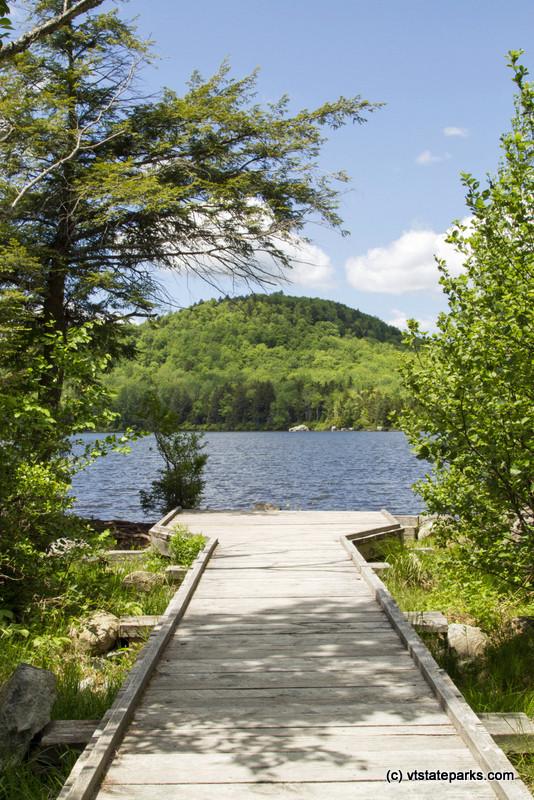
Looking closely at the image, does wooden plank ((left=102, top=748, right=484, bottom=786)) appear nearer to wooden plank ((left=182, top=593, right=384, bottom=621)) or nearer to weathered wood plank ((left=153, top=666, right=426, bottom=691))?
weathered wood plank ((left=153, top=666, right=426, bottom=691))

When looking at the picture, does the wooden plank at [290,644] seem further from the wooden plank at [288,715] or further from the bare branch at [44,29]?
the bare branch at [44,29]

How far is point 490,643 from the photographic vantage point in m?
6.47

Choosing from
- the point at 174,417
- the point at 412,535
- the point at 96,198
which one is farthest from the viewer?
the point at 174,417

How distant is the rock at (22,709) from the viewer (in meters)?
4.02

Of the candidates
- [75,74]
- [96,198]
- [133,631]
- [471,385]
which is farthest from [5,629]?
[75,74]

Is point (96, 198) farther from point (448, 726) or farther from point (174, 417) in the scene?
point (448, 726)

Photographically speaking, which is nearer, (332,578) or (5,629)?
(5,629)

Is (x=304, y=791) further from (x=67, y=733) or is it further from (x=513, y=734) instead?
(x=67, y=733)

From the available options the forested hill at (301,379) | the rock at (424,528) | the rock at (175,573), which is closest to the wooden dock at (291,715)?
the rock at (175,573)

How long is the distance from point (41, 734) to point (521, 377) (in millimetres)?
4056

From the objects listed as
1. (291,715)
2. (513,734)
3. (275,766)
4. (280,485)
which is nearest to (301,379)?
(280,485)

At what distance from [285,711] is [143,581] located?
487 cm

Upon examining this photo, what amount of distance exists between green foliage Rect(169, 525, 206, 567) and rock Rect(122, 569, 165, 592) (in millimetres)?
447

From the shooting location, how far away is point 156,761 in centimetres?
350
